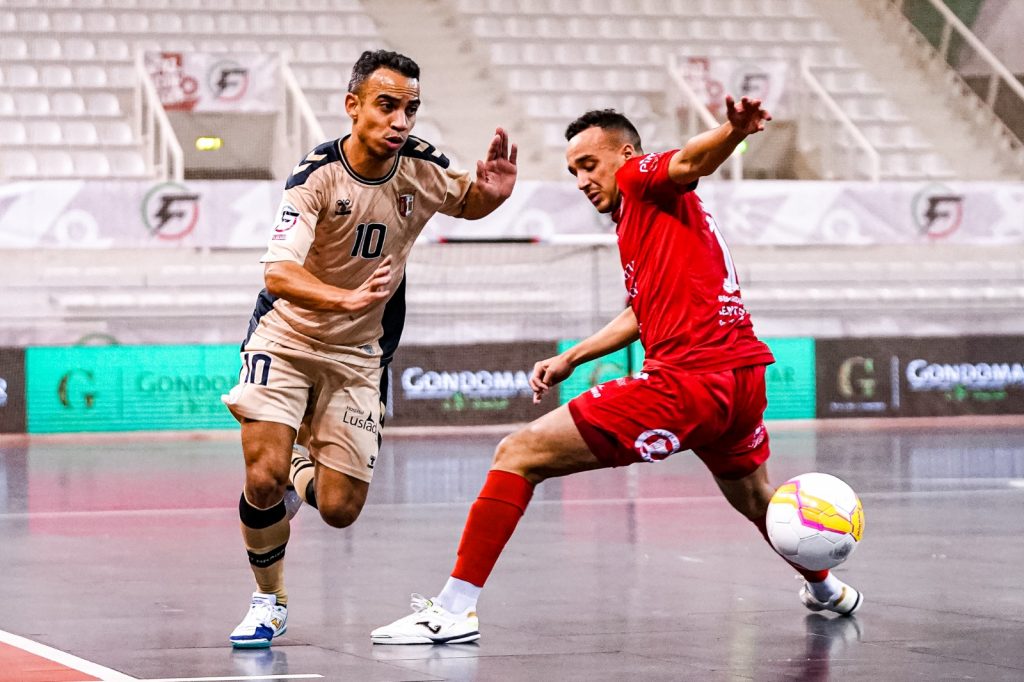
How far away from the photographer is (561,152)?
2447 centimetres

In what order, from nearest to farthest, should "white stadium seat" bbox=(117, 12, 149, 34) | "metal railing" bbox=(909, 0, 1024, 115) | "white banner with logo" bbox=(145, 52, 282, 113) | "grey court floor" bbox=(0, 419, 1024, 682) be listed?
"grey court floor" bbox=(0, 419, 1024, 682)
"white banner with logo" bbox=(145, 52, 282, 113)
"white stadium seat" bbox=(117, 12, 149, 34)
"metal railing" bbox=(909, 0, 1024, 115)

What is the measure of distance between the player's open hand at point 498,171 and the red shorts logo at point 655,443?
131 centimetres

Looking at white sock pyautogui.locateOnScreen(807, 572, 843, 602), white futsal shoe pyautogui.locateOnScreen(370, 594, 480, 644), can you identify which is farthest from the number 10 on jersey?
white sock pyautogui.locateOnScreen(807, 572, 843, 602)

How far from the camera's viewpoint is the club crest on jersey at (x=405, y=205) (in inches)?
247

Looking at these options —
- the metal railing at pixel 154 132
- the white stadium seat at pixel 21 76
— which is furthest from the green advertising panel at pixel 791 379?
the white stadium seat at pixel 21 76

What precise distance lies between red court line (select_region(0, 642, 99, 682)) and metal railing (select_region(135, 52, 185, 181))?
1564 cm

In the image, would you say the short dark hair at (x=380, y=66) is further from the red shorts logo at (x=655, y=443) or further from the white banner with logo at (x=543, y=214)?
the white banner with logo at (x=543, y=214)

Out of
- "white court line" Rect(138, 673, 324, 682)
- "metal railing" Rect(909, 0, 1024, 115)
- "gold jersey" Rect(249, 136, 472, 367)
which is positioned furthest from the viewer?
"metal railing" Rect(909, 0, 1024, 115)

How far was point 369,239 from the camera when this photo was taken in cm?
619

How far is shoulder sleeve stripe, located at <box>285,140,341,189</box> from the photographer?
19.8ft

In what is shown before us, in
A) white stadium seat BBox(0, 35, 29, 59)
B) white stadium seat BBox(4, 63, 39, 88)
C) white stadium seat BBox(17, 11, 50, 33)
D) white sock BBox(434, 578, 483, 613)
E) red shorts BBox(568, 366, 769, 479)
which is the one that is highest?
white stadium seat BBox(17, 11, 50, 33)

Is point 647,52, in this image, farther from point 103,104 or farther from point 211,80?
point 103,104

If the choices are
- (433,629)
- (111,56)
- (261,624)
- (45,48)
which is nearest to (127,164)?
(111,56)

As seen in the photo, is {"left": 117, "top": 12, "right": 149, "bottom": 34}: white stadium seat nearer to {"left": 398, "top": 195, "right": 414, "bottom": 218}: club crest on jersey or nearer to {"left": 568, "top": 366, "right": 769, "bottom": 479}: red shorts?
{"left": 398, "top": 195, "right": 414, "bottom": 218}: club crest on jersey
